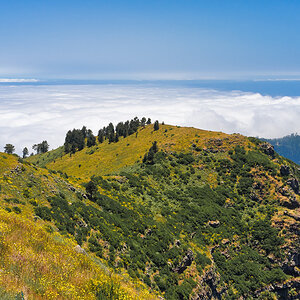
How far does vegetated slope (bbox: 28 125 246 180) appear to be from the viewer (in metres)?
82.7

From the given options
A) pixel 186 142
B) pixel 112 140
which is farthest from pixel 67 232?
pixel 112 140

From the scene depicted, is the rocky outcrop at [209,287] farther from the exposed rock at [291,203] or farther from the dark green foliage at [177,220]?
the exposed rock at [291,203]

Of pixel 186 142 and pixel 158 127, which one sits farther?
pixel 158 127

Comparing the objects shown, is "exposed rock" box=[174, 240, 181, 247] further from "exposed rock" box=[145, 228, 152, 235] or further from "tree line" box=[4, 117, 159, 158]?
"tree line" box=[4, 117, 159, 158]

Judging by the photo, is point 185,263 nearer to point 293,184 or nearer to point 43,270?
point 43,270

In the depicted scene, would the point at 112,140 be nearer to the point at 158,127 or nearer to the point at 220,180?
the point at 158,127

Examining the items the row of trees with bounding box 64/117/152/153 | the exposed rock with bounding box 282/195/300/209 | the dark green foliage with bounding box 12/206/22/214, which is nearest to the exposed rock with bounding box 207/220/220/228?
the exposed rock with bounding box 282/195/300/209

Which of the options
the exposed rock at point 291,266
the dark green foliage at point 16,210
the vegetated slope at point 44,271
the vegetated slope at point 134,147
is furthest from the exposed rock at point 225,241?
the dark green foliage at point 16,210

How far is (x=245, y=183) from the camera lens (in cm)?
6544

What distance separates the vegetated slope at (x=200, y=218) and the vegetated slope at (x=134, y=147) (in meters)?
0.78

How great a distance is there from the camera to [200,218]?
50.0 metres

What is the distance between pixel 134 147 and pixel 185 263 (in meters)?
70.5

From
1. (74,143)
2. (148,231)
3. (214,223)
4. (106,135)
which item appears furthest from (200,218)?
(106,135)

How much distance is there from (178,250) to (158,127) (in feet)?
271
